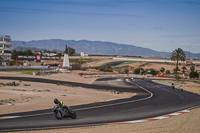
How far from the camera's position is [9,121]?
1537 centimetres

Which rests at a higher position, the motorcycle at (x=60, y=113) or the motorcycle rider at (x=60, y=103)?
the motorcycle rider at (x=60, y=103)

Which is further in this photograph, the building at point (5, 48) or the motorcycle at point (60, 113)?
the building at point (5, 48)

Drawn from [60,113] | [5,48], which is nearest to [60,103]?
[60,113]

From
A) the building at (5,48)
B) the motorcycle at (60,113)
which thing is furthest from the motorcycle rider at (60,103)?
the building at (5,48)

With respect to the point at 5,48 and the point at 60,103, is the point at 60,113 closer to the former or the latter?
the point at 60,103

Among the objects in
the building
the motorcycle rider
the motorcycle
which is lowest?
the motorcycle

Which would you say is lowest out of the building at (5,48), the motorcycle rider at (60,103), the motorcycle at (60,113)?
the motorcycle at (60,113)

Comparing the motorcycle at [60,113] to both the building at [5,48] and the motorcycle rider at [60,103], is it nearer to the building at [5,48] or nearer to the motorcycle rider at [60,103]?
the motorcycle rider at [60,103]

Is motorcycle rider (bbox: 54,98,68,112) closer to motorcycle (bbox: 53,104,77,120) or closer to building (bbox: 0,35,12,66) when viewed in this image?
motorcycle (bbox: 53,104,77,120)

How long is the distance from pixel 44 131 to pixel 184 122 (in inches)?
361

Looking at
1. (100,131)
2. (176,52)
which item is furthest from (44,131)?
(176,52)

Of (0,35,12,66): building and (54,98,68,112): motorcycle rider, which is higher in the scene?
(0,35,12,66): building

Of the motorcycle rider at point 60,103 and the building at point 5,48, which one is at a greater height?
the building at point 5,48

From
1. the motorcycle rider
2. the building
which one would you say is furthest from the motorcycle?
the building
